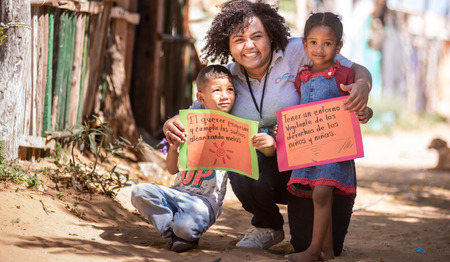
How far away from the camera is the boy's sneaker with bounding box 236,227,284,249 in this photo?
3.44m

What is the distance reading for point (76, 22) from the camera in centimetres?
484

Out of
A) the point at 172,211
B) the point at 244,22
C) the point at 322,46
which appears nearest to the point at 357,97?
the point at 322,46

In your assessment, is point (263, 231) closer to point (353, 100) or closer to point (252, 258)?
point (252, 258)

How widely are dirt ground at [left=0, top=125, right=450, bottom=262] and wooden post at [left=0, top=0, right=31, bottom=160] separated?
505mm

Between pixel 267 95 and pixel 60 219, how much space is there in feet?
5.26

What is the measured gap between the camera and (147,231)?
12.4ft

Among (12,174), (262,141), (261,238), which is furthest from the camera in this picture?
(12,174)

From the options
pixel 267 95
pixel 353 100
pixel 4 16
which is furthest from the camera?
pixel 4 16

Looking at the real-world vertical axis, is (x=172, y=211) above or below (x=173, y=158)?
below

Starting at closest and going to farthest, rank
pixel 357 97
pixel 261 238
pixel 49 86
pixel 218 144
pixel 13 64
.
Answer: pixel 357 97, pixel 218 144, pixel 261 238, pixel 13 64, pixel 49 86

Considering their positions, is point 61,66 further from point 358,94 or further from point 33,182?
point 358,94

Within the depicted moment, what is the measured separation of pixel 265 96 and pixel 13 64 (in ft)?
6.33

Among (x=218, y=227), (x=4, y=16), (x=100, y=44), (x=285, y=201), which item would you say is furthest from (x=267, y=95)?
(x=100, y=44)

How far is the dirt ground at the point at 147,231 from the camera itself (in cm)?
294
